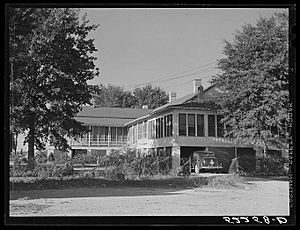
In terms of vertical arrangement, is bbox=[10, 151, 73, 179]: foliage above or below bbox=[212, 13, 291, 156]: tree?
below

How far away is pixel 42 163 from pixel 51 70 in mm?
3054

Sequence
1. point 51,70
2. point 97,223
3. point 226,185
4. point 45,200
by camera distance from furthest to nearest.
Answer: point 226,185, point 51,70, point 45,200, point 97,223

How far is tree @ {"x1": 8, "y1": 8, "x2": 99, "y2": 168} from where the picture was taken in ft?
28.1

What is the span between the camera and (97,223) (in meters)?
5.25

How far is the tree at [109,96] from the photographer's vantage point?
10.3 m

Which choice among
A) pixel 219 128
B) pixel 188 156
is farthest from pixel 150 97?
pixel 219 128

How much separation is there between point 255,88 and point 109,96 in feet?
16.4

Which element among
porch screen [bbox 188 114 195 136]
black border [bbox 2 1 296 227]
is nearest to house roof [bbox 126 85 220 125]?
porch screen [bbox 188 114 195 136]

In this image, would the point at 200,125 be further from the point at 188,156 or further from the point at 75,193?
the point at 75,193

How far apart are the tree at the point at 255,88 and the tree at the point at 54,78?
4.60 m

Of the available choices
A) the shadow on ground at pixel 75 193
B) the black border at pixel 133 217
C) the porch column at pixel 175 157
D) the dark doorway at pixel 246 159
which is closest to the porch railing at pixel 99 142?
the porch column at pixel 175 157

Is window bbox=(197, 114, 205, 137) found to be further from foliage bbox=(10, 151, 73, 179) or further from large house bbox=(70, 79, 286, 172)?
foliage bbox=(10, 151, 73, 179)
